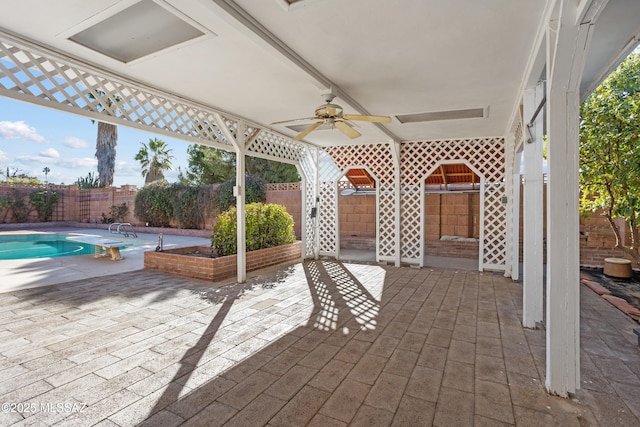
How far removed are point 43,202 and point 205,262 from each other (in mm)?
13310

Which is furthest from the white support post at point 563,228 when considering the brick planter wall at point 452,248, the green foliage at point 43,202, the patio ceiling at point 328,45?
the green foliage at point 43,202

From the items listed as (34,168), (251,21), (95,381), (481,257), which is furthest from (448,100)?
(34,168)

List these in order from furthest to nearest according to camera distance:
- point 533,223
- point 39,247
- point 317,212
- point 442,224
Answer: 1. point 39,247
2. point 442,224
3. point 317,212
4. point 533,223

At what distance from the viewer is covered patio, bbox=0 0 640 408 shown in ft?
6.33

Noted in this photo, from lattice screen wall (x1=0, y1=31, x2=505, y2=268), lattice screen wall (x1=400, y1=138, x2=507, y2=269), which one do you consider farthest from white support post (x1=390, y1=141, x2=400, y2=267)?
lattice screen wall (x1=400, y1=138, x2=507, y2=269)

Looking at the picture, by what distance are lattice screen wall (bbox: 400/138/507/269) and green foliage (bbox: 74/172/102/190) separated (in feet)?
51.7

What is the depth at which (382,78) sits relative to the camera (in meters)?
3.26

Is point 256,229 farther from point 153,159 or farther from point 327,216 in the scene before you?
point 153,159

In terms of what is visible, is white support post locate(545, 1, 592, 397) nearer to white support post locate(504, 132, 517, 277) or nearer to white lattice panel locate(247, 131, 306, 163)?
white support post locate(504, 132, 517, 277)

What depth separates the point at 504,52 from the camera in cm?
266

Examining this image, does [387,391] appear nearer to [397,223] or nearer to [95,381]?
[95,381]

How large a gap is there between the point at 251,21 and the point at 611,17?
7.61 ft

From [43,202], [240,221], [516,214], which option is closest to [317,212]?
[240,221]

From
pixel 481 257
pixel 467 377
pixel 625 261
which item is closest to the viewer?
pixel 467 377
